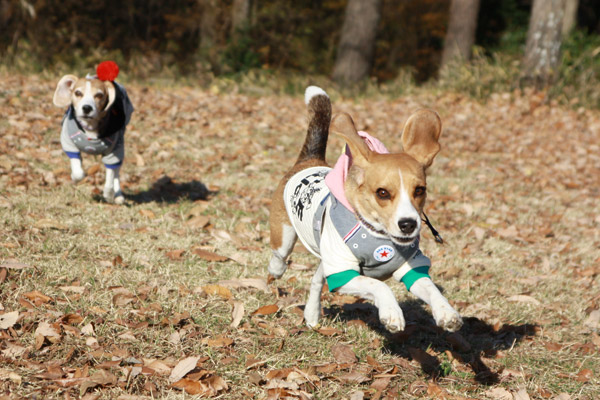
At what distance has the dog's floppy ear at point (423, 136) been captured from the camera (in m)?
3.43

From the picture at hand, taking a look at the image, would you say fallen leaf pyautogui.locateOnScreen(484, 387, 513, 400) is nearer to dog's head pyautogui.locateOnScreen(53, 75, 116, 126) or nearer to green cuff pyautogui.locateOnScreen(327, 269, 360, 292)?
green cuff pyautogui.locateOnScreen(327, 269, 360, 292)

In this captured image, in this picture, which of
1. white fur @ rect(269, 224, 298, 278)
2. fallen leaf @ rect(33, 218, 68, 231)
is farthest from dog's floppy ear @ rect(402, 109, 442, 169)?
fallen leaf @ rect(33, 218, 68, 231)

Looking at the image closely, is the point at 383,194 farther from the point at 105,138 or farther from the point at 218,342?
the point at 105,138

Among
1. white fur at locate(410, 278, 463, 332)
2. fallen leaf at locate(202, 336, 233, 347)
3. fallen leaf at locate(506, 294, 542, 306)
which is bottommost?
fallen leaf at locate(506, 294, 542, 306)

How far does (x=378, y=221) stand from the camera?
3.23 meters

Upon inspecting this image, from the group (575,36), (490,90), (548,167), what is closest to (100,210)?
(548,167)

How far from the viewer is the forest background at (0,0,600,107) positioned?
14562 mm

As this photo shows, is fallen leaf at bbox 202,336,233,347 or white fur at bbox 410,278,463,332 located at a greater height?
white fur at bbox 410,278,463,332

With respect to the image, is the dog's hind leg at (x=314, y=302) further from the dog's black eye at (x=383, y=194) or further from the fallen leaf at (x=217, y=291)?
the dog's black eye at (x=383, y=194)

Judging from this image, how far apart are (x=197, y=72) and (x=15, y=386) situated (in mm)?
14186

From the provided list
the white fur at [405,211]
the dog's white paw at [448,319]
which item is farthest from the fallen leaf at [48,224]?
the dog's white paw at [448,319]

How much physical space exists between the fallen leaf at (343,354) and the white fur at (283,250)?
78cm

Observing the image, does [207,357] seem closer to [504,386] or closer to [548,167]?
[504,386]

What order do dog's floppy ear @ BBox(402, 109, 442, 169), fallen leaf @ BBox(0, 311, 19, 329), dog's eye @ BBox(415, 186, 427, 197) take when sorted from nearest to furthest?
1. dog's eye @ BBox(415, 186, 427, 197)
2. dog's floppy ear @ BBox(402, 109, 442, 169)
3. fallen leaf @ BBox(0, 311, 19, 329)
